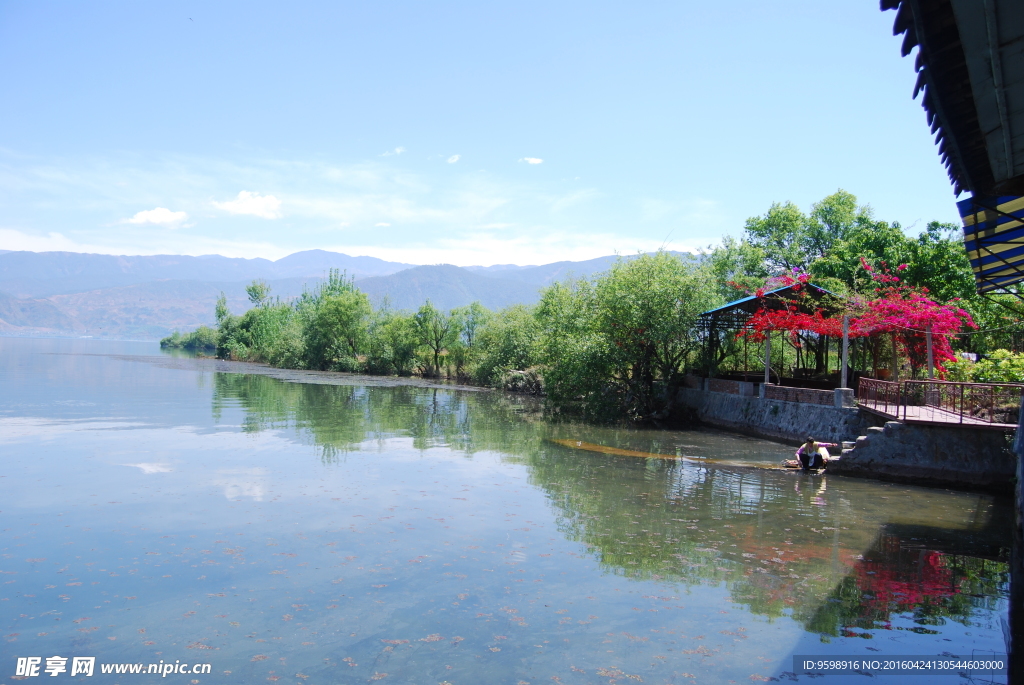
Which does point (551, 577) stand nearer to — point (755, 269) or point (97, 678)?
point (97, 678)

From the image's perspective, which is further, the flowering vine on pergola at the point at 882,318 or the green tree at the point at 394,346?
the green tree at the point at 394,346

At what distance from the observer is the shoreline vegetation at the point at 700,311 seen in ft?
72.6

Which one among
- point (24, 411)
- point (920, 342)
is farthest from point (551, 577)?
point (24, 411)

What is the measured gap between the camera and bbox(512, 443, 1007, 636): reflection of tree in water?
770 centimetres

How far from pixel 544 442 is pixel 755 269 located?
804 inches

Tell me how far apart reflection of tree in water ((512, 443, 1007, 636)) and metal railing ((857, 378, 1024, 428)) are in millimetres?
1760

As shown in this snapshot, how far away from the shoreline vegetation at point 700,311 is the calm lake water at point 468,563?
8145 mm

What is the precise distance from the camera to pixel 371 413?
25500 millimetres

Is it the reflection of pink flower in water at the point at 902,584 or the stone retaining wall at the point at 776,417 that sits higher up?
the stone retaining wall at the point at 776,417

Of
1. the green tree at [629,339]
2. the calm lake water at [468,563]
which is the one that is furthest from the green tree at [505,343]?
the calm lake water at [468,563]

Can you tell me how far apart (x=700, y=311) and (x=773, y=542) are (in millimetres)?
15215

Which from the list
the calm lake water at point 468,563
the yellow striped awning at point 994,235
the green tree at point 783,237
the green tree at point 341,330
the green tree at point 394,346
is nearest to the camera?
the calm lake water at point 468,563

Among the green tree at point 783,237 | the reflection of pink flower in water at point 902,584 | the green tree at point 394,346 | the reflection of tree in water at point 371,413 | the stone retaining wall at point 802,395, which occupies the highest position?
the green tree at point 783,237

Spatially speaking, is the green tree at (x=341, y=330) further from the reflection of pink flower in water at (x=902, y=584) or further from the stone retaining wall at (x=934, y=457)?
the reflection of pink flower in water at (x=902, y=584)
